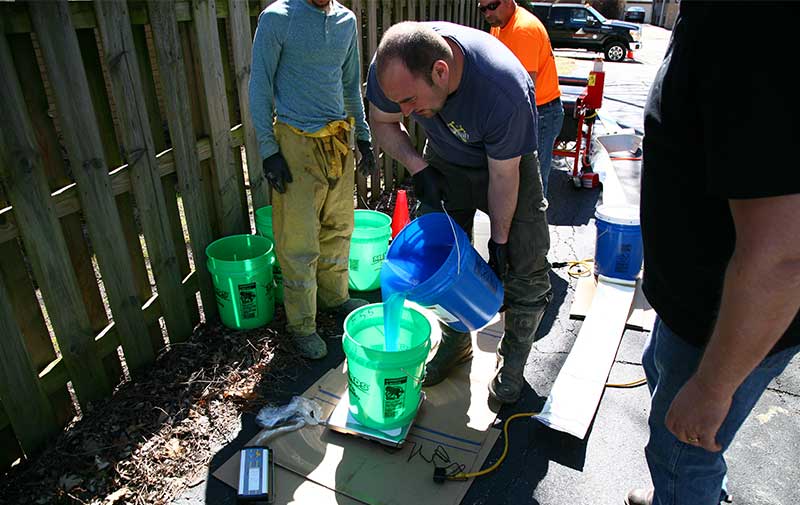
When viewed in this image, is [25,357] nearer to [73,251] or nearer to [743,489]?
[73,251]

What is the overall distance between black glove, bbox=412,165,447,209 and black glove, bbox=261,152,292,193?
0.77m

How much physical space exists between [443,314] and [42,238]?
178 cm

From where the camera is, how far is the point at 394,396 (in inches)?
95.9

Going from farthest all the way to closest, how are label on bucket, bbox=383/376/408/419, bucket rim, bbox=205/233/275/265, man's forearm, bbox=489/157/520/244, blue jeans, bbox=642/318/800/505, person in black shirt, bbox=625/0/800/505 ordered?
bucket rim, bbox=205/233/275/265 → label on bucket, bbox=383/376/408/419 → man's forearm, bbox=489/157/520/244 → blue jeans, bbox=642/318/800/505 → person in black shirt, bbox=625/0/800/505

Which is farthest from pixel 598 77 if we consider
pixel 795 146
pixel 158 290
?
pixel 795 146

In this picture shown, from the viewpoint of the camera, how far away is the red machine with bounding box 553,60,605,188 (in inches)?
222

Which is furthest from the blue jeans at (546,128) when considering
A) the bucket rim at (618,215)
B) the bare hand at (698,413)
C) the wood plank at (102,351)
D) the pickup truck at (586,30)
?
the pickup truck at (586,30)

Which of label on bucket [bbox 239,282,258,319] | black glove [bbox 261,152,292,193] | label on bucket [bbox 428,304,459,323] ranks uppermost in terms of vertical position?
black glove [bbox 261,152,292,193]

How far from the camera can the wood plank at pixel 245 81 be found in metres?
3.24

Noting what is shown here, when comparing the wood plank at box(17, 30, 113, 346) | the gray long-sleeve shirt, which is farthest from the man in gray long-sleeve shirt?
the wood plank at box(17, 30, 113, 346)

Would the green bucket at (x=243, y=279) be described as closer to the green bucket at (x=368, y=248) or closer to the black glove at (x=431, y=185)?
the green bucket at (x=368, y=248)

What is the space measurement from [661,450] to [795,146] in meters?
1.07

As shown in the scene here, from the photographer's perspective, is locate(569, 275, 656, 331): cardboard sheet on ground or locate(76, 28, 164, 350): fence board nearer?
locate(76, 28, 164, 350): fence board

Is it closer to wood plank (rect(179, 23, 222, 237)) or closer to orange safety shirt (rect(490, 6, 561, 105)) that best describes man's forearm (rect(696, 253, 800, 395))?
wood plank (rect(179, 23, 222, 237))
